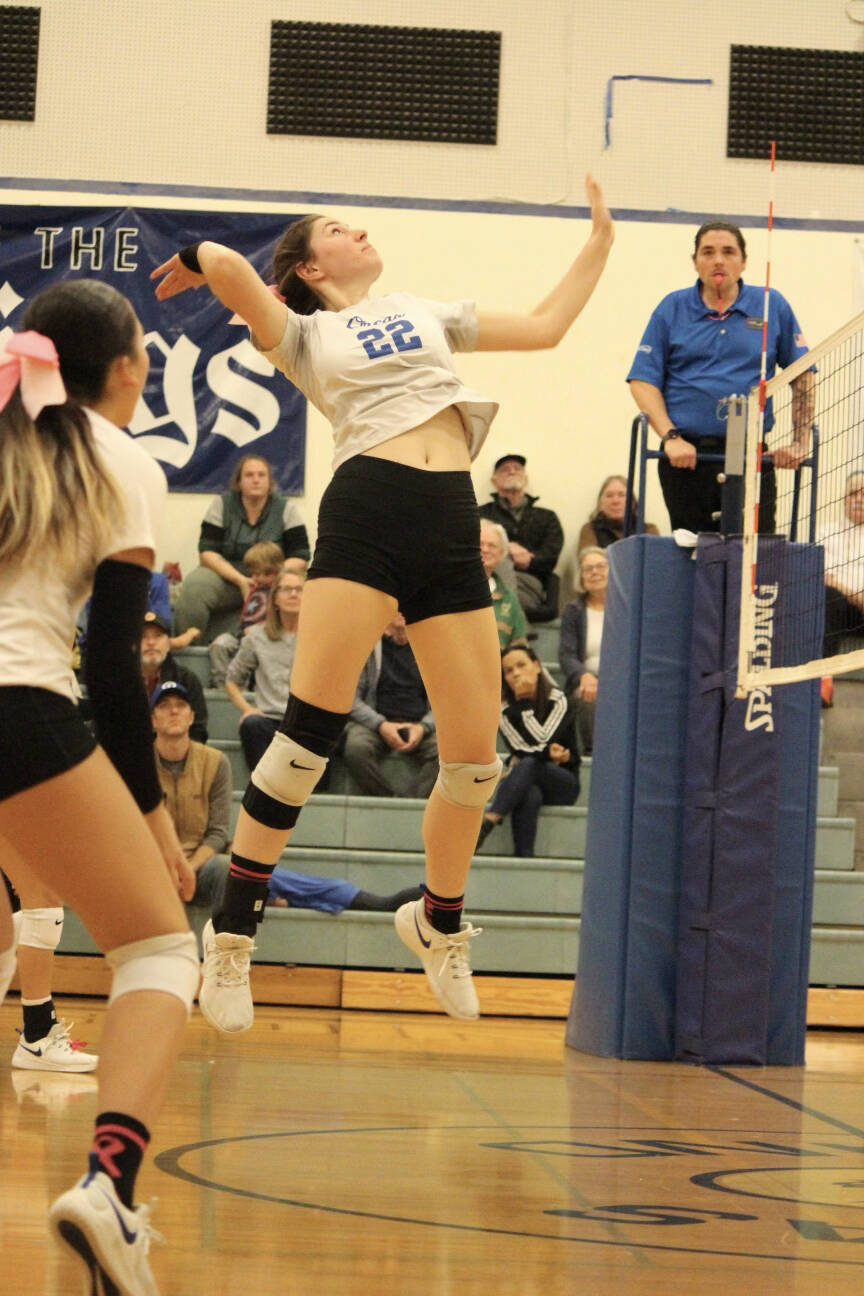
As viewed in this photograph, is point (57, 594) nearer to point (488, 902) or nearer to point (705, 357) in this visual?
point (705, 357)

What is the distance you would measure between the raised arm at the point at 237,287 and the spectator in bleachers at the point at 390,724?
4299 mm

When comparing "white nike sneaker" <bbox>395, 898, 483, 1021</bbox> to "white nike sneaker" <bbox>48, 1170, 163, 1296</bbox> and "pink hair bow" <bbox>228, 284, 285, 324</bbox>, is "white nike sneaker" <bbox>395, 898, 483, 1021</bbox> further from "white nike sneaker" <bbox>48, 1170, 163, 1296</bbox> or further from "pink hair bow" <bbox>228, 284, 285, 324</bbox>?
"white nike sneaker" <bbox>48, 1170, 163, 1296</bbox>

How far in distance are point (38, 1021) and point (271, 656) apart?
3.78 metres

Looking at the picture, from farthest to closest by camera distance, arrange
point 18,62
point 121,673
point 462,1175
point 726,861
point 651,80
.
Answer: point 651,80, point 18,62, point 726,861, point 462,1175, point 121,673

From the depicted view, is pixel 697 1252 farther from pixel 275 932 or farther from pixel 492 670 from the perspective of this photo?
pixel 275 932

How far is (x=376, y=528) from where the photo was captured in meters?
3.88

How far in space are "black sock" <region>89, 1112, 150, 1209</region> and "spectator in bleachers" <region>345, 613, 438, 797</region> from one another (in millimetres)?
5906

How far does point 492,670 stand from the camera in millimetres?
3977

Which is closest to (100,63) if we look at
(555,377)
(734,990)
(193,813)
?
(555,377)

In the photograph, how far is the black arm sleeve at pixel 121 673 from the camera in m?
2.42

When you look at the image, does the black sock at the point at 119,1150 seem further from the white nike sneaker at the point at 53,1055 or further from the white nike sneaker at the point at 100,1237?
the white nike sneaker at the point at 53,1055

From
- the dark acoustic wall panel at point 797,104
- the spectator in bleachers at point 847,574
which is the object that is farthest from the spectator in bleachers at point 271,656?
the dark acoustic wall panel at point 797,104

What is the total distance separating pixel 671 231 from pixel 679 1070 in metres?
7.45

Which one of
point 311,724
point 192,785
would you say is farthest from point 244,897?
A: point 192,785
